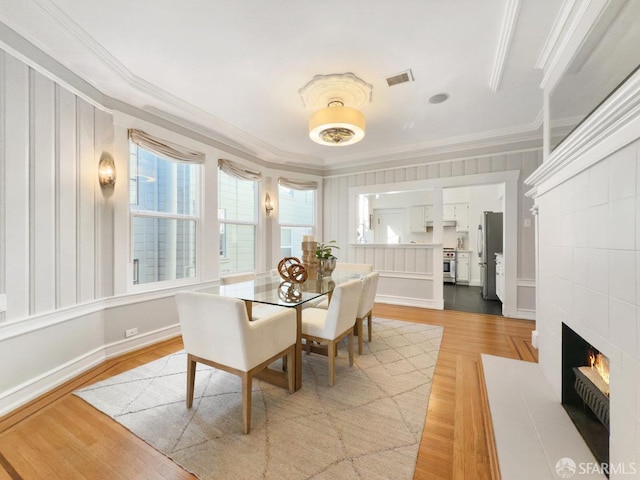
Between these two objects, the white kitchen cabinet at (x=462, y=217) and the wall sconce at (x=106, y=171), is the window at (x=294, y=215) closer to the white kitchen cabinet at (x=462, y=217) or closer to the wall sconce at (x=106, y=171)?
the wall sconce at (x=106, y=171)

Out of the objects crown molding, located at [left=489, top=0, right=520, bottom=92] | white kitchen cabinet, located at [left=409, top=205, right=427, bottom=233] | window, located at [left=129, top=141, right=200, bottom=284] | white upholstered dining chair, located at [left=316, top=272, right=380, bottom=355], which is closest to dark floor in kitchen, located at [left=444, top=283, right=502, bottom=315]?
white kitchen cabinet, located at [left=409, top=205, right=427, bottom=233]

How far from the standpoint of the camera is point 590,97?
1385 mm

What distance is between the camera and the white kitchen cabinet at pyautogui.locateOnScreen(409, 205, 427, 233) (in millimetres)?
6590

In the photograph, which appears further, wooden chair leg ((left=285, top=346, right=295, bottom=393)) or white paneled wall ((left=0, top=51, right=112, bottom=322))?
wooden chair leg ((left=285, top=346, right=295, bottom=393))

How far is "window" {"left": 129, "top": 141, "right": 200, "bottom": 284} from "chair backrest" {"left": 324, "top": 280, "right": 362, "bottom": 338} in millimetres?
2248

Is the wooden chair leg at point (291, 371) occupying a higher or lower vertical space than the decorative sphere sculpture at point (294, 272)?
lower

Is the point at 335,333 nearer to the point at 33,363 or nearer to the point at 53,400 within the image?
the point at 53,400

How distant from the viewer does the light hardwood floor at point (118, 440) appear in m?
1.33

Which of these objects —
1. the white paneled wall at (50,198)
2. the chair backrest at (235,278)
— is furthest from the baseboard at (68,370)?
the chair backrest at (235,278)

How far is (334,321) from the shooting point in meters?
2.05

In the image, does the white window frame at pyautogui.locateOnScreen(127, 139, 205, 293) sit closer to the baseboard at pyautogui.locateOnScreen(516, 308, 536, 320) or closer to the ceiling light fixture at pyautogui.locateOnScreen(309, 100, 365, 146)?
the ceiling light fixture at pyautogui.locateOnScreen(309, 100, 365, 146)

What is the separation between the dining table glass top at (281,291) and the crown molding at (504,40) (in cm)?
229

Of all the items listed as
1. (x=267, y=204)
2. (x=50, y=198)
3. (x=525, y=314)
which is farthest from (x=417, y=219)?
(x=50, y=198)

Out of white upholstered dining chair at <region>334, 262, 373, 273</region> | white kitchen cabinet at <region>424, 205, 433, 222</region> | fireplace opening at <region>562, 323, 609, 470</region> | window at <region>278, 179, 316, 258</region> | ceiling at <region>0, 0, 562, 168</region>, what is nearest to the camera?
fireplace opening at <region>562, 323, 609, 470</region>
